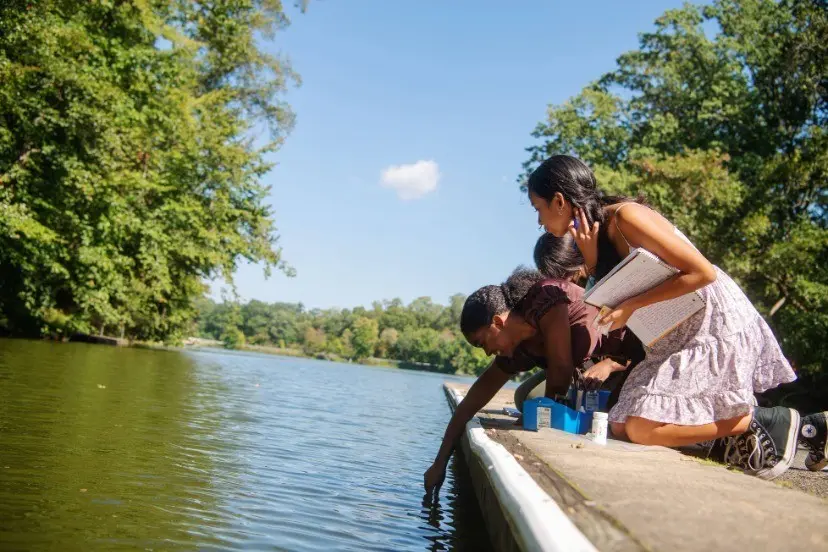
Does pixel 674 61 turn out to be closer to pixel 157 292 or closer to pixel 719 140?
pixel 719 140

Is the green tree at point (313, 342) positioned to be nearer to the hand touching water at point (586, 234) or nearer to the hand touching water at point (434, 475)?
the hand touching water at point (434, 475)

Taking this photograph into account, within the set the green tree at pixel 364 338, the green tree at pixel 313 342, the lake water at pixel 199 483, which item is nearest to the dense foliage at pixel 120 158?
the lake water at pixel 199 483

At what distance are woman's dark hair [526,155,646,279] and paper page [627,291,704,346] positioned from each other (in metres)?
0.31

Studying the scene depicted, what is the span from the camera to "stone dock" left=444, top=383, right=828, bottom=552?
163cm

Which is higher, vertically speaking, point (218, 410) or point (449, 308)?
point (449, 308)

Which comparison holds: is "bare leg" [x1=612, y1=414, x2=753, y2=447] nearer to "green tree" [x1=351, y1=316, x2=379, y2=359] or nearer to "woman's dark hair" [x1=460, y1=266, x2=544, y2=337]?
"woman's dark hair" [x1=460, y1=266, x2=544, y2=337]

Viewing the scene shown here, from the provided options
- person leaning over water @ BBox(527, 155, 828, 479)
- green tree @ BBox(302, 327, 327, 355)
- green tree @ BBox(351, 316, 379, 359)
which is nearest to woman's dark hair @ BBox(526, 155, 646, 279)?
person leaning over water @ BBox(527, 155, 828, 479)

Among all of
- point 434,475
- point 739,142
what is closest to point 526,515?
point 434,475

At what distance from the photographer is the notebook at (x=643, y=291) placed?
313 centimetres

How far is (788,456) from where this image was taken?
10.6 ft

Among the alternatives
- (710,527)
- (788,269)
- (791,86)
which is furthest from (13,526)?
(791,86)

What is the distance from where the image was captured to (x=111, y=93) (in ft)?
55.0

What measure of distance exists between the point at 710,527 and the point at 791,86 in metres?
23.6

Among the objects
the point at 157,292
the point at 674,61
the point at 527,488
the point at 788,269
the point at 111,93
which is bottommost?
the point at 527,488
